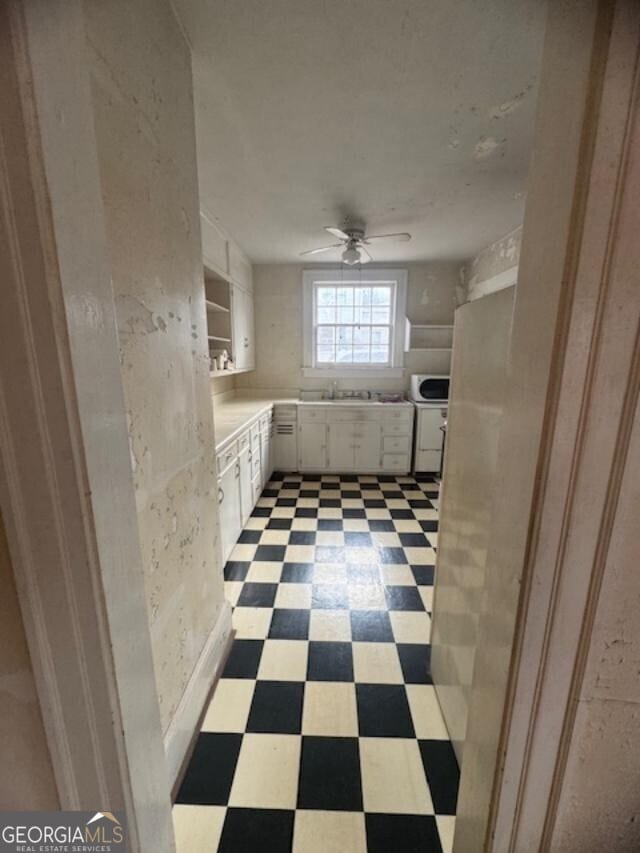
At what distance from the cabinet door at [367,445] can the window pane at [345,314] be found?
4.48 ft

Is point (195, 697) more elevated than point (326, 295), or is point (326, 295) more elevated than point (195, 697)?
point (326, 295)

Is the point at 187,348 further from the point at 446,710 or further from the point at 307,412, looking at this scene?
the point at 307,412

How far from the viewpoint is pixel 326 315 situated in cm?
431

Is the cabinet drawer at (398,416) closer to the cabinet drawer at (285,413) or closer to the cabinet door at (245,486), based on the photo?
the cabinet drawer at (285,413)

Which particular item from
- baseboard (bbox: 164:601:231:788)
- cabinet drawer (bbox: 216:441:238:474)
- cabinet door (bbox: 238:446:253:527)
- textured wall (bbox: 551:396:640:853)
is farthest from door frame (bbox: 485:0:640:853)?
cabinet door (bbox: 238:446:253:527)

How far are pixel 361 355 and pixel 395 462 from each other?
55.8 inches

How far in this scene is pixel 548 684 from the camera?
23.0 inches

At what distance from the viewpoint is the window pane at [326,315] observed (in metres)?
4.30

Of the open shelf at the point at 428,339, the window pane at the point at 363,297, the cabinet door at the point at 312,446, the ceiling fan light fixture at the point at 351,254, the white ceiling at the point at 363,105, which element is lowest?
the cabinet door at the point at 312,446

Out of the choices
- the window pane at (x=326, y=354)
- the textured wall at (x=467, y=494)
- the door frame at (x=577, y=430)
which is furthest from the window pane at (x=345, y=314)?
the door frame at (x=577, y=430)

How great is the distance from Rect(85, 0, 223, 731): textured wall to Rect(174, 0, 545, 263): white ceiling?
30 cm

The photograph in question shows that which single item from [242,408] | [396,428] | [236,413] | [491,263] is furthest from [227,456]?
[491,263]

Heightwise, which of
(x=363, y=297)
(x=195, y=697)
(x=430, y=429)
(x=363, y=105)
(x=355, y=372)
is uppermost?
(x=363, y=105)

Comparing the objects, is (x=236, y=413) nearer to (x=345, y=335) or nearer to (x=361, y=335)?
(x=345, y=335)
